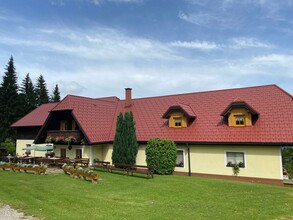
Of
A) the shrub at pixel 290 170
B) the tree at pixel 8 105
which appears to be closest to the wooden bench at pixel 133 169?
the shrub at pixel 290 170

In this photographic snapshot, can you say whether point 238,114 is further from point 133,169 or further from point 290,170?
point 133,169

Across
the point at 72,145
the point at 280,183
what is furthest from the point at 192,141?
the point at 72,145

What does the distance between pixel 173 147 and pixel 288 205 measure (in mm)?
10030

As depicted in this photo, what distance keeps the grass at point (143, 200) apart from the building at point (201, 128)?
12.0ft

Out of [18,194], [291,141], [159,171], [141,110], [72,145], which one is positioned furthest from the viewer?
[141,110]

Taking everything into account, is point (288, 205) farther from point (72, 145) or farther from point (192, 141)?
point (72, 145)

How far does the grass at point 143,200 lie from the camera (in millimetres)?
9695

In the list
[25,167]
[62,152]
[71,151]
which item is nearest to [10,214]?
[25,167]

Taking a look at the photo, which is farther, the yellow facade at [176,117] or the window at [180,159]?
the yellow facade at [176,117]

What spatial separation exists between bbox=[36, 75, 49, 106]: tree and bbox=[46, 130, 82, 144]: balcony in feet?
137

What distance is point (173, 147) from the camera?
66.5 feet

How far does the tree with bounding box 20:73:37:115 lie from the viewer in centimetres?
5058

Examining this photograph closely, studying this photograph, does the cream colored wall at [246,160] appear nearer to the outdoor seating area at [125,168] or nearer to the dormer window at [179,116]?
the dormer window at [179,116]

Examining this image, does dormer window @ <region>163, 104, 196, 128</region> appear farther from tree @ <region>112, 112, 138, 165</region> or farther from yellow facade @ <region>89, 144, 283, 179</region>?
tree @ <region>112, 112, 138, 165</region>
